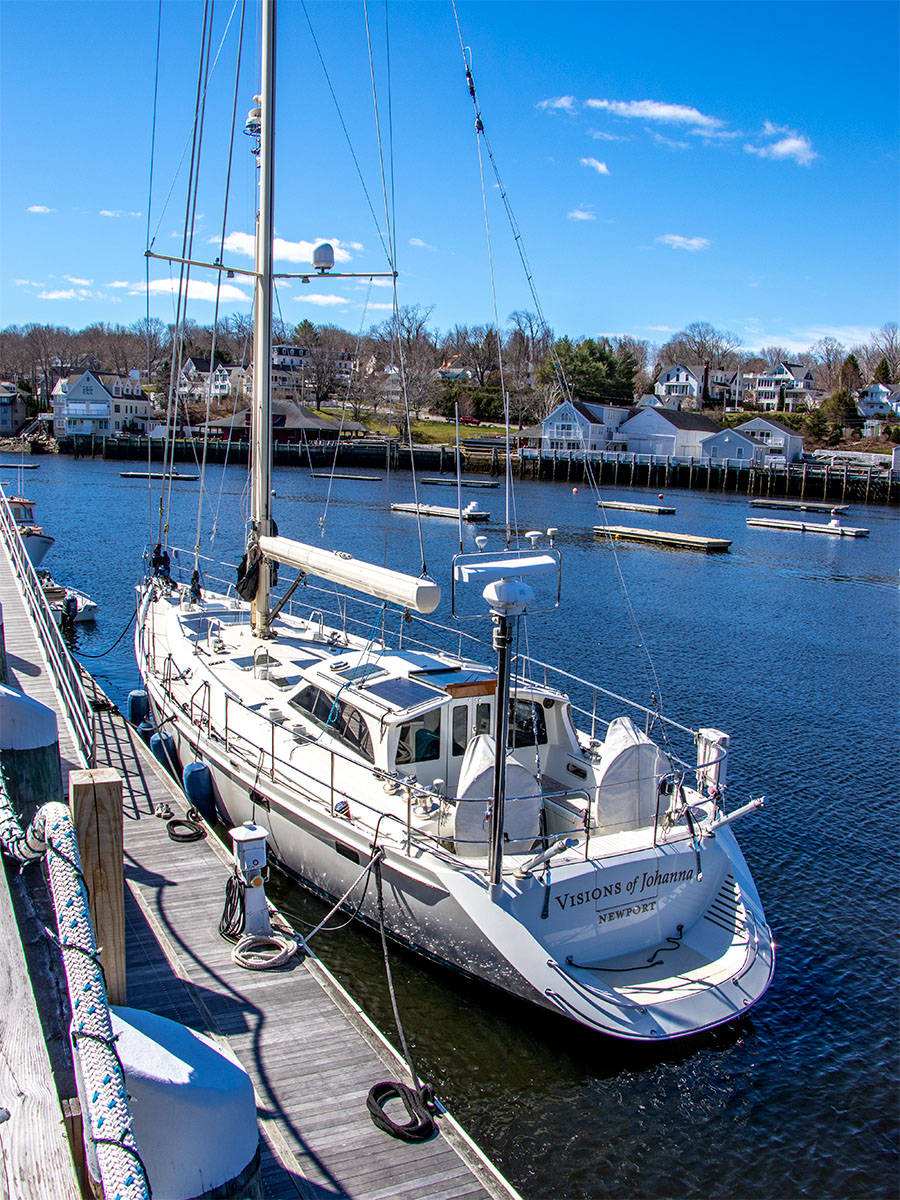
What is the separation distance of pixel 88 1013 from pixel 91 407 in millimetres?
109511

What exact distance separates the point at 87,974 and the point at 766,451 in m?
97.3

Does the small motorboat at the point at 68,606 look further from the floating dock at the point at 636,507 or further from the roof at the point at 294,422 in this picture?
the roof at the point at 294,422

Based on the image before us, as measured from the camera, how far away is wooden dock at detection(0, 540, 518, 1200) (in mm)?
5727

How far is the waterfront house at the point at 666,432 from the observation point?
3713 inches

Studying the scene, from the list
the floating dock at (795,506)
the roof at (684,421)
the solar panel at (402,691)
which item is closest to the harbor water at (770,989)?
the solar panel at (402,691)

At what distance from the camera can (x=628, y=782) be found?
9.72 metres

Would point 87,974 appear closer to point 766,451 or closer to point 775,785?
point 775,785

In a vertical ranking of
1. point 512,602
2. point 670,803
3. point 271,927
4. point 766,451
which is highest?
point 766,451

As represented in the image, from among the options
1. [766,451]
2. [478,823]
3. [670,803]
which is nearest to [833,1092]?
[670,803]

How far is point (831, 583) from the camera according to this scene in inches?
1618

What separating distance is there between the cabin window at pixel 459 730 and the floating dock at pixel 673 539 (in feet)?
126

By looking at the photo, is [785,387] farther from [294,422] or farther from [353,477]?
[353,477]

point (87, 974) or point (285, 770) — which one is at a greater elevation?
point (87, 974)

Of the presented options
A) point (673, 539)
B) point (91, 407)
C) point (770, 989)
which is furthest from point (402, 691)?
point (91, 407)
